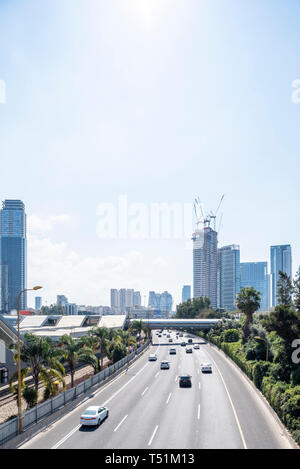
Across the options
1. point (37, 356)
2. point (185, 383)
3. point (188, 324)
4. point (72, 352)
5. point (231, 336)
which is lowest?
point (188, 324)

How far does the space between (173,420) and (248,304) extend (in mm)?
44552

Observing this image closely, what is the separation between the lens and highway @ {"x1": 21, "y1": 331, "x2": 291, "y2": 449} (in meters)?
24.7

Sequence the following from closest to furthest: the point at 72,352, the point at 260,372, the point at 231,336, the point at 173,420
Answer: the point at 173,420
the point at 72,352
the point at 260,372
the point at 231,336

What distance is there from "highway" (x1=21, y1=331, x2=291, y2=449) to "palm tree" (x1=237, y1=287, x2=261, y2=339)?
22.3m

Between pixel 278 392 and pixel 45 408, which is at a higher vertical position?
pixel 278 392

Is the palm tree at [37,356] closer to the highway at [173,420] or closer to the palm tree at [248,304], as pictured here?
the highway at [173,420]

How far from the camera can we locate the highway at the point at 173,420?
81.0 feet

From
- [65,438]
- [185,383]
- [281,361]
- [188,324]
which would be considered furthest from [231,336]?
[65,438]

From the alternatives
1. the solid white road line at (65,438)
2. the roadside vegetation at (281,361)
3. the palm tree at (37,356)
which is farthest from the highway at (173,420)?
the palm tree at (37,356)

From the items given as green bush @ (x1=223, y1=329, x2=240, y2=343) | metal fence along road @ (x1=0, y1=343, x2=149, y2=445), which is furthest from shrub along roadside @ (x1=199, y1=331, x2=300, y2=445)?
green bush @ (x1=223, y1=329, x2=240, y2=343)

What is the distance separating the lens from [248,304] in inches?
2798

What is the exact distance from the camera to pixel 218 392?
136 feet

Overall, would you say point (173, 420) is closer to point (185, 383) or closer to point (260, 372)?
point (185, 383)
